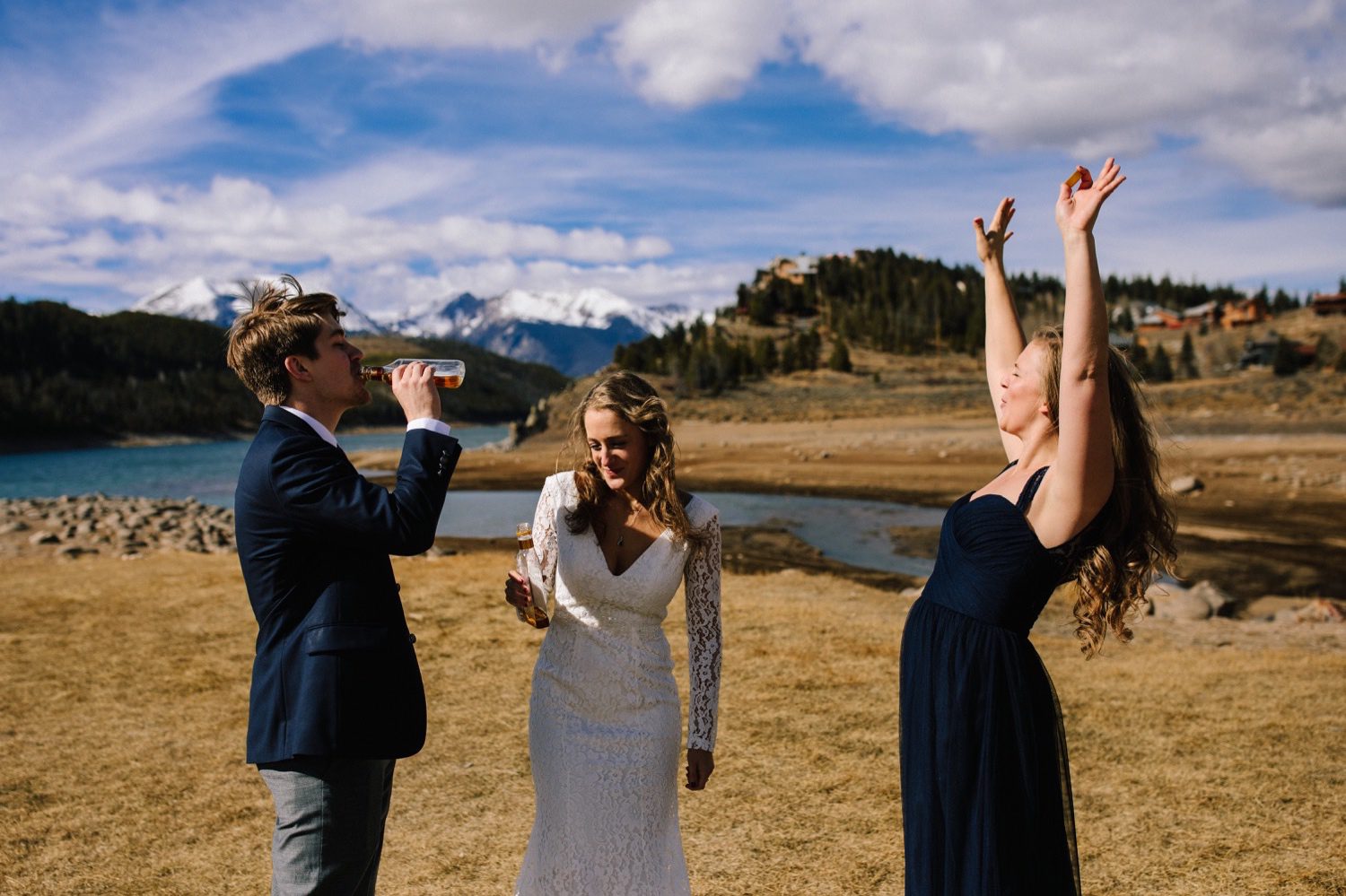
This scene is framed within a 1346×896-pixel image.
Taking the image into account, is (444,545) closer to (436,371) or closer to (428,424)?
(436,371)

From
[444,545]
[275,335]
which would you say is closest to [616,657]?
[275,335]

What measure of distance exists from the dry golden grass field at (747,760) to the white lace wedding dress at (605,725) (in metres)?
1.75

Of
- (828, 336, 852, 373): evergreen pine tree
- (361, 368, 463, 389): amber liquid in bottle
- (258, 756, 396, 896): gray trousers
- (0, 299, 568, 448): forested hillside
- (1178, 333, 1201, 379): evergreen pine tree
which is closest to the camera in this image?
(258, 756, 396, 896): gray trousers

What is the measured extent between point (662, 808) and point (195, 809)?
3.84m

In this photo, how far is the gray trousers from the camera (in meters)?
2.84

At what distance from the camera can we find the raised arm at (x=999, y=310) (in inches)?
138

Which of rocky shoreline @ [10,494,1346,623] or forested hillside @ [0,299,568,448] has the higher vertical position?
forested hillside @ [0,299,568,448]

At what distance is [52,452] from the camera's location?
372 ft

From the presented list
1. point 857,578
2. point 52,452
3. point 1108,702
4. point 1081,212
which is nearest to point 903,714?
point 1081,212

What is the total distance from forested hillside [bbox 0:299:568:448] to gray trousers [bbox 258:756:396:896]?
122329 millimetres

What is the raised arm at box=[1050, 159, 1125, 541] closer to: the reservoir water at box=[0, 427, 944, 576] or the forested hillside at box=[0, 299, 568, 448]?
the reservoir water at box=[0, 427, 944, 576]

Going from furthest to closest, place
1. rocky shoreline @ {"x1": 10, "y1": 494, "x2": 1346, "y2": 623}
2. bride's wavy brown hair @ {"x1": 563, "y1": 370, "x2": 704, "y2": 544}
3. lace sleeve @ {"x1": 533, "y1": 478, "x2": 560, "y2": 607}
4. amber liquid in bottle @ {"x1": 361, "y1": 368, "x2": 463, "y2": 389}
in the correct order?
rocky shoreline @ {"x1": 10, "y1": 494, "x2": 1346, "y2": 623}, lace sleeve @ {"x1": 533, "y1": 478, "x2": 560, "y2": 607}, bride's wavy brown hair @ {"x1": 563, "y1": 370, "x2": 704, "y2": 544}, amber liquid in bottle @ {"x1": 361, "y1": 368, "x2": 463, "y2": 389}

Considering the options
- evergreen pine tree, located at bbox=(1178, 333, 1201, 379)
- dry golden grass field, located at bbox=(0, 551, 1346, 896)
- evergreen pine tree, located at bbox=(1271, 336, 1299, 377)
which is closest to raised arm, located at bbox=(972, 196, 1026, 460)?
dry golden grass field, located at bbox=(0, 551, 1346, 896)

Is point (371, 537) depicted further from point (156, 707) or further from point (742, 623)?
point (742, 623)
